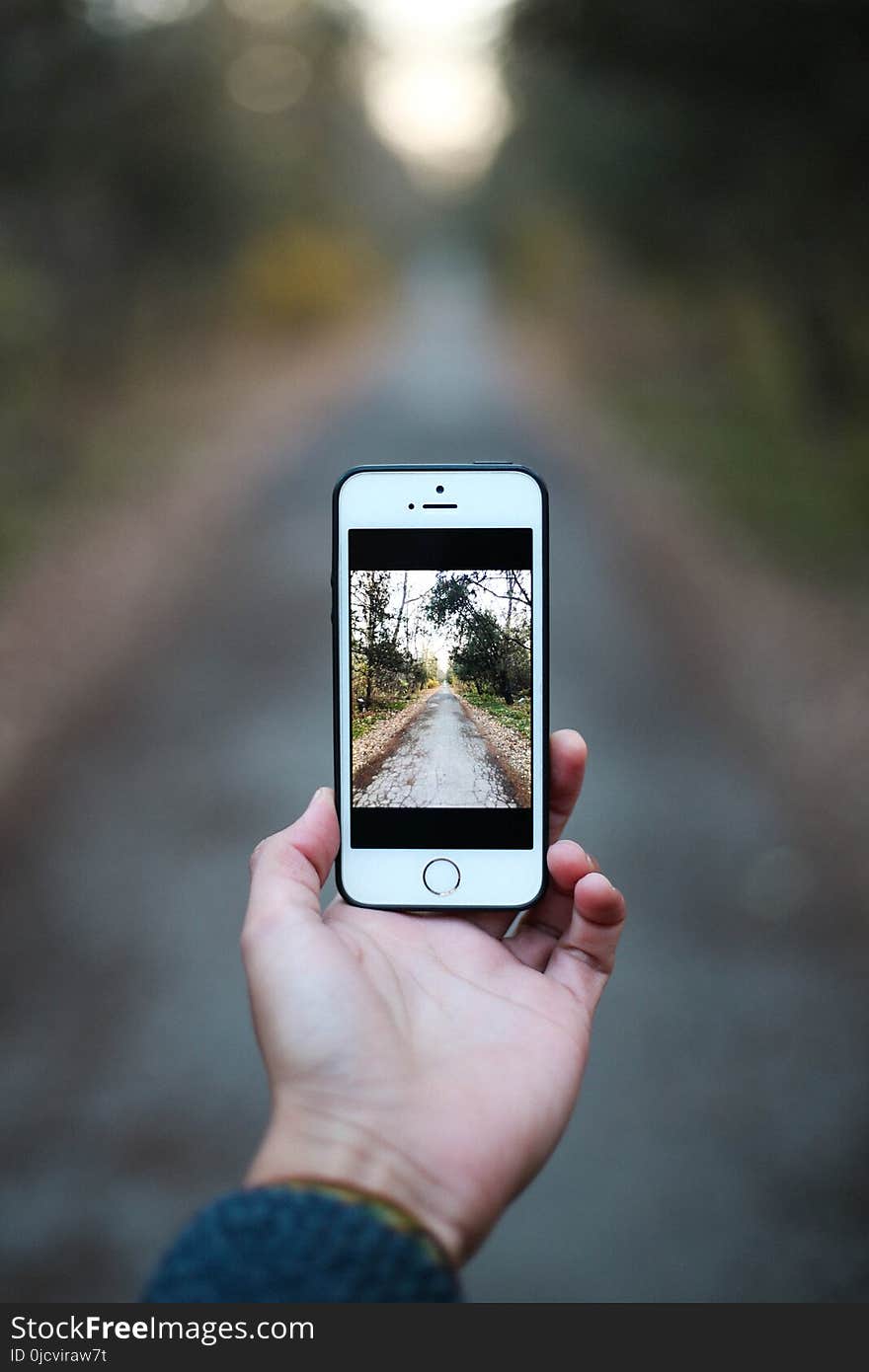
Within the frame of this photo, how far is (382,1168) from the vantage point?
1461 mm

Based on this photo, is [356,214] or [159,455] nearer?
[159,455]

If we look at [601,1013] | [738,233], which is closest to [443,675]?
[601,1013]

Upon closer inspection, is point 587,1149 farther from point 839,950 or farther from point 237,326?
point 237,326

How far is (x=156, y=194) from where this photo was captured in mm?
11367

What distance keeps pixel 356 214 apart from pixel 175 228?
3.85 m

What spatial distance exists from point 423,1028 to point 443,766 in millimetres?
565

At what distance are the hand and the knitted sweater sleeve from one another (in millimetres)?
110

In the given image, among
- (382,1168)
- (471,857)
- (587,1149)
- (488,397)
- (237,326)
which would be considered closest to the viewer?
(382,1168)

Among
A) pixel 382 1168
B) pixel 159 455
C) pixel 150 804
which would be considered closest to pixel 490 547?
pixel 382 1168

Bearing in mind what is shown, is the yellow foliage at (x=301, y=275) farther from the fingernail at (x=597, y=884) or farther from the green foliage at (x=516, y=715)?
the fingernail at (x=597, y=884)

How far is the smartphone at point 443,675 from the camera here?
84.7 inches

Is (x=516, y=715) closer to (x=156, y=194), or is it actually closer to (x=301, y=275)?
(x=156, y=194)

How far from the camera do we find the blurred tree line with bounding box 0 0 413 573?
845 centimetres

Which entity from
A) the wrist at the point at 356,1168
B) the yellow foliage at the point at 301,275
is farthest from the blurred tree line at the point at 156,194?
the wrist at the point at 356,1168
